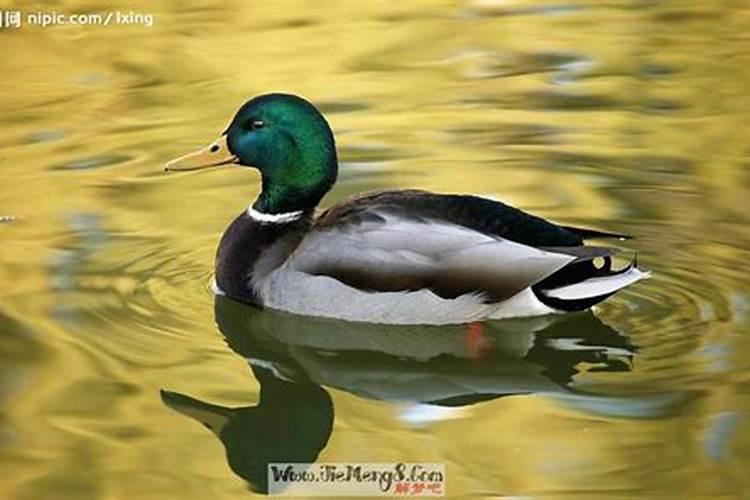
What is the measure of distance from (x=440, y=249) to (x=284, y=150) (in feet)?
2.63

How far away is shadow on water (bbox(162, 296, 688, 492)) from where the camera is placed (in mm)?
6035

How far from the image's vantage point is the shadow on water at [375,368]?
604cm

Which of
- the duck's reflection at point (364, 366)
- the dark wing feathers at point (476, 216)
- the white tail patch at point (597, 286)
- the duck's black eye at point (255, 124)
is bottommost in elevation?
the duck's reflection at point (364, 366)

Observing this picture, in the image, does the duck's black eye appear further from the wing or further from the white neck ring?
the wing

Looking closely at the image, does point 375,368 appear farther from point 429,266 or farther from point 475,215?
point 475,215

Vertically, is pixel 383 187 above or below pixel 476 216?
below

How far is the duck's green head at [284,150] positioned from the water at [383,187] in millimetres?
456

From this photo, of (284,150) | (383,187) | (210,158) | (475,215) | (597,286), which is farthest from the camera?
(383,187)

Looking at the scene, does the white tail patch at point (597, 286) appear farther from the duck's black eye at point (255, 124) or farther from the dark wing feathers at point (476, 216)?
the duck's black eye at point (255, 124)

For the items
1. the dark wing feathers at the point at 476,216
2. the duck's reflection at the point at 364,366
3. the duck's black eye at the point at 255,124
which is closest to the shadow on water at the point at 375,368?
the duck's reflection at the point at 364,366

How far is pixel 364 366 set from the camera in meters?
6.54

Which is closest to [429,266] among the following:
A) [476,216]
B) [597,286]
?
[476,216]

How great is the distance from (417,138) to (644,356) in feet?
9.04

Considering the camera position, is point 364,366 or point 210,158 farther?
point 210,158
